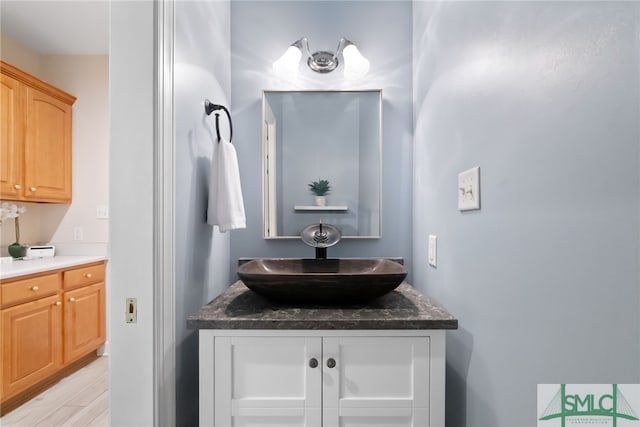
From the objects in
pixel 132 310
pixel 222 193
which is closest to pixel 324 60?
pixel 222 193

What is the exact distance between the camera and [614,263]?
1.48ft

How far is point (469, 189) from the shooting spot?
0.90m

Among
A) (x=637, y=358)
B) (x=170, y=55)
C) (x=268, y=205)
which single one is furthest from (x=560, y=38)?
(x=268, y=205)

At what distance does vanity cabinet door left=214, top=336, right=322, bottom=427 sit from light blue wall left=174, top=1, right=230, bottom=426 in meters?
0.20

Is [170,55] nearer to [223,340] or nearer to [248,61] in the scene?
[248,61]

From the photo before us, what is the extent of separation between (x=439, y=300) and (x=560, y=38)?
91cm

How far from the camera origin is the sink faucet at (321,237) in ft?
4.54

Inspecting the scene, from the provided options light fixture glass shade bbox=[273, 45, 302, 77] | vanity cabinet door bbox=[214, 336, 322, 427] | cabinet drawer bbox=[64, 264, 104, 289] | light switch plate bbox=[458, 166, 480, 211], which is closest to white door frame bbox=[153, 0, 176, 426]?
vanity cabinet door bbox=[214, 336, 322, 427]

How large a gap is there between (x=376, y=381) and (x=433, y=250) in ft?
1.88

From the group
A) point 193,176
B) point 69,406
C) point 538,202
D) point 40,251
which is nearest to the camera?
point 538,202

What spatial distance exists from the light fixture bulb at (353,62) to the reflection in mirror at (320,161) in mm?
122

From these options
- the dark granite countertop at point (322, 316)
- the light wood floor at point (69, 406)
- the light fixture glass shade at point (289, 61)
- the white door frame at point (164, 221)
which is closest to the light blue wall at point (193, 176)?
the white door frame at point (164, 221)

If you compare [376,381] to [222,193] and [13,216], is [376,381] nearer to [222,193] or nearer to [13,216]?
[222,193]

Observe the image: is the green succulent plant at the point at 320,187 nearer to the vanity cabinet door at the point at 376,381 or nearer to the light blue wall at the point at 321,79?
the light blue wall at the point at 321,79
